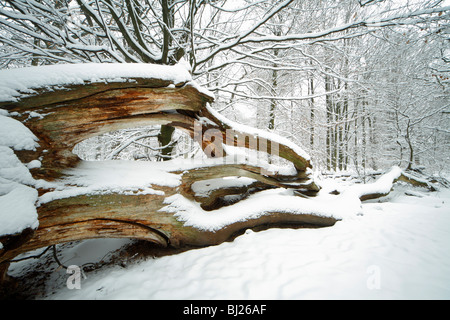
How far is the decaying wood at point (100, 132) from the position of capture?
5.79 ft

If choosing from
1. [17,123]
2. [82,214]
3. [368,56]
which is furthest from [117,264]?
[368,56]

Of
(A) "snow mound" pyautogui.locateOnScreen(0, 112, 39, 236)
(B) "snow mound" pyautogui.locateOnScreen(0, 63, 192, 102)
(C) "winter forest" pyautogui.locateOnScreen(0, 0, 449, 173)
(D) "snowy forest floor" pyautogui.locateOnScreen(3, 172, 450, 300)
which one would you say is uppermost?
(C) "winter forest" pyautogui.locateOnScreen(0, 0, 449, 173)

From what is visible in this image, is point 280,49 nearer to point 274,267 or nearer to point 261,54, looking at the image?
point 261,54

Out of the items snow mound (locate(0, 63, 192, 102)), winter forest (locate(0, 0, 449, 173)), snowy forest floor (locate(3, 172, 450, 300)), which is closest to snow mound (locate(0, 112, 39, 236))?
snow mound (locate(0, 63, 192, 102))

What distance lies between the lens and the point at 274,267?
1886 mm

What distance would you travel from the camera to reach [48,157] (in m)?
1.88

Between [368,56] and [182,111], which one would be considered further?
[368,56]

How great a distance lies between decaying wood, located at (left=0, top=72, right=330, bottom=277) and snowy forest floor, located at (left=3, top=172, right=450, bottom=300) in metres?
0.39

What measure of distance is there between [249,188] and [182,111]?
195 centimetres

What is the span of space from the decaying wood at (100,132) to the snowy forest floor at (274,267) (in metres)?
0.39

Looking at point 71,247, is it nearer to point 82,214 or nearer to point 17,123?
point 82,214

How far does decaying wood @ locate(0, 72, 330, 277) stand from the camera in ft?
5.79

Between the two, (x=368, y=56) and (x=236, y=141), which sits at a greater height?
(x=368, y=56)

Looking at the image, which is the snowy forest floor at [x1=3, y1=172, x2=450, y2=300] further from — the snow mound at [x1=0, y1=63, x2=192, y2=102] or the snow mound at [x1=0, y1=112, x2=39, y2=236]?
the snow mound at [x1=0, y1=63, x2=192, y2=102]
